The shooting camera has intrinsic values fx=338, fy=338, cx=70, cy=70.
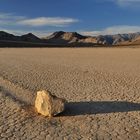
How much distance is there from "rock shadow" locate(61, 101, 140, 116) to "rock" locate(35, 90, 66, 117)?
0.90 feet

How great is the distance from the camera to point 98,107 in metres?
9.03

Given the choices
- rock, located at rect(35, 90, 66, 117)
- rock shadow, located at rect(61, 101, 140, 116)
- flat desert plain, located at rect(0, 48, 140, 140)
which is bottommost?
flat desert plain, located at rect(0, 48, 140, 140)

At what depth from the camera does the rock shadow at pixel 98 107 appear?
8.53m

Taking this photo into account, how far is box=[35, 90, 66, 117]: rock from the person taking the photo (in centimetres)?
790

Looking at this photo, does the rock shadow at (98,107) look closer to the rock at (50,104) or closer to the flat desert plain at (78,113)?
the flat desert plain at (78,113)

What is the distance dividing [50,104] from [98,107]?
65.6 inches

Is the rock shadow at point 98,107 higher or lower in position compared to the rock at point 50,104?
lower

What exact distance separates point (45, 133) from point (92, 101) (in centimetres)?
296

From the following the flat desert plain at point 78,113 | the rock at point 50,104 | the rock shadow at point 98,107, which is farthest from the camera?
the rock shadow at point 98,107

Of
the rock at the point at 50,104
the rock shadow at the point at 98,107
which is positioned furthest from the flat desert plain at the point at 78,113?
the rock at the point at 50,104

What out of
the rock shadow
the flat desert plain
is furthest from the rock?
the rock shadow

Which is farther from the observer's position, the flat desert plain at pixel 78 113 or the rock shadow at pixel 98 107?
the rock shadow at pixel 98 107

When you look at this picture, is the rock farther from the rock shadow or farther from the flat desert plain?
the rock shadow

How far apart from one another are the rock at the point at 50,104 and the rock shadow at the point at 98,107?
0.90 feet
